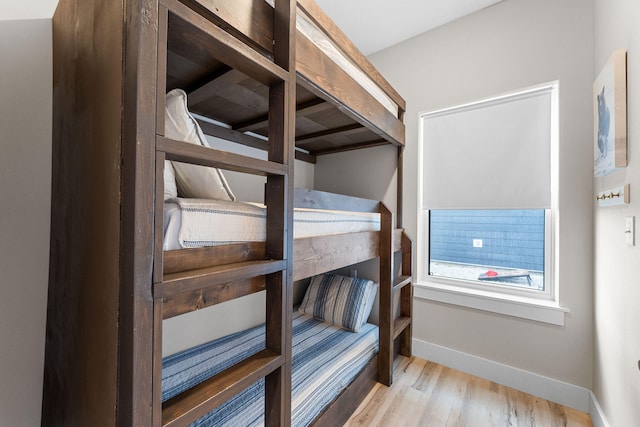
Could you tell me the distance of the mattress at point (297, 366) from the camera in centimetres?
125

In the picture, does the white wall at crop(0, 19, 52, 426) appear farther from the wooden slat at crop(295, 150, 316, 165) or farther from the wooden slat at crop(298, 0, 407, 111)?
the wooden slat at crop(295, 150, 316, 165)

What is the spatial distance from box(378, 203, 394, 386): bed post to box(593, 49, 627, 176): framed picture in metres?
1.16

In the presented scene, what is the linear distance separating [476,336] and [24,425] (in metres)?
2.67

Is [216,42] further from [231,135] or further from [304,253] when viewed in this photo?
[231,135]

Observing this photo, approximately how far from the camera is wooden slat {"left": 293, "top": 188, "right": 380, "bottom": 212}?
4.18 feet

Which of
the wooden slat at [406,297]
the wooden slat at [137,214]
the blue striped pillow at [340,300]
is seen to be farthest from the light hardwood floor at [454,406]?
the wooden slat at [137,214]

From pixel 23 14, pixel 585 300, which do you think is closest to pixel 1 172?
pixel 23 14

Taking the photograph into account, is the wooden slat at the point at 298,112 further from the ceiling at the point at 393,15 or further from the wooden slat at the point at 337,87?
the ceiling at the point at 393,15

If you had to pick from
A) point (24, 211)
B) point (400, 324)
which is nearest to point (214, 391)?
point (24, 211)

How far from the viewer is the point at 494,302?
2.02 metres

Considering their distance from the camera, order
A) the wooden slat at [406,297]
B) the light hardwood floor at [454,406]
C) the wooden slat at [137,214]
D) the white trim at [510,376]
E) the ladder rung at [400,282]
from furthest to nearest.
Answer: the wooden slat at [406,297] < the ladder rung at [400,282] < the white trim at [510,376] < the light hardwood floor at [454,406] < the wooden slat at [137,214]

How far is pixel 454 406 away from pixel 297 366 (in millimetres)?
1107

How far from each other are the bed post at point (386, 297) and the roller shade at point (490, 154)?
641mm

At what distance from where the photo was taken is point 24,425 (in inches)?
43.8
